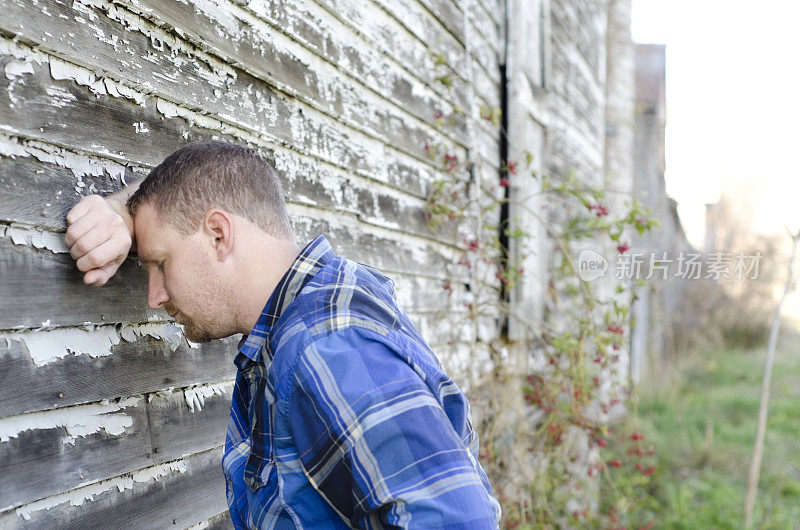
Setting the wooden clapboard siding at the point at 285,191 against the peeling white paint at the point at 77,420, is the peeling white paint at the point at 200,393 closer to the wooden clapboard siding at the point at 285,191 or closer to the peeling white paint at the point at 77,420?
the peeling white paint at the point at 77,420

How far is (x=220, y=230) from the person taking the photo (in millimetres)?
1384

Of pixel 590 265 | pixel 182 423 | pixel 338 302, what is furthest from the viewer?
pixel 590 265

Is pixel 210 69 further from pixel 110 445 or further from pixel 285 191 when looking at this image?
pixel 110 445

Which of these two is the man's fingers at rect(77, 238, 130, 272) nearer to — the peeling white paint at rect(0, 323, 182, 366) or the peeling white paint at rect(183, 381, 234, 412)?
the peeling white paint at rect(0, 323, 182, 366)

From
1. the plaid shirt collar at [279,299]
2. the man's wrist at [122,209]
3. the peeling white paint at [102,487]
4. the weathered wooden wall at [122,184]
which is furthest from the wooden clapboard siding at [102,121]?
the peeling white paint at [102,487]

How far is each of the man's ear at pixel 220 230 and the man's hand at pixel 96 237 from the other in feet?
0.63

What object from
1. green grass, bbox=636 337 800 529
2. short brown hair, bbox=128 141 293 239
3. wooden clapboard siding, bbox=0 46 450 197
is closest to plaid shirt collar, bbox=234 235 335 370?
short brown hair, bbox=128 141 293 239

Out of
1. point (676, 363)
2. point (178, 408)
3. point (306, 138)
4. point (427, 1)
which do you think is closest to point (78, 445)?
point (178, 408)

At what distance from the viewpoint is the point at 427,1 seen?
11.0 feet

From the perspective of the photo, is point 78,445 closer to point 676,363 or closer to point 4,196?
point 4,196

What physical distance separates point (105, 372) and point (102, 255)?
0.28 m

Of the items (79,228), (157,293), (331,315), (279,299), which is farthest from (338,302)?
(79,228)

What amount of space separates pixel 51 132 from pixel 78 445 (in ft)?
2.16

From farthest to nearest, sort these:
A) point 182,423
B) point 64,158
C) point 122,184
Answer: point 182,423 < point 122,184 < point 64,158
